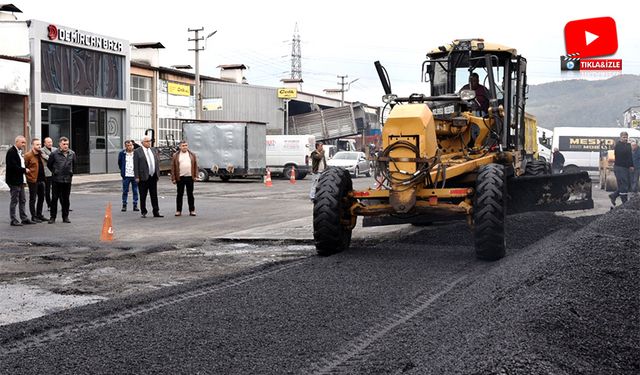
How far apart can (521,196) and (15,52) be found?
2820 cm

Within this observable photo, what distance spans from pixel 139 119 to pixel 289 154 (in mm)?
9914

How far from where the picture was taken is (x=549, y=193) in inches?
527

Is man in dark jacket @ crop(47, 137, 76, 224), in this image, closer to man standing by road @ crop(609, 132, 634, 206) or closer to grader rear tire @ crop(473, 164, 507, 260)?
grader rear tire @ crop(473, 164, 507, 260)

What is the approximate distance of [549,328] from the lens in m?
5.34

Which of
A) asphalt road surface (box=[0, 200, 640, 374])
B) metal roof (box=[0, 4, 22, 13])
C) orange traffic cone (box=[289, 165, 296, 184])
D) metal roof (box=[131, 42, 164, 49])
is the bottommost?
asphalt road surface (box=[0, 200, 640, 374])

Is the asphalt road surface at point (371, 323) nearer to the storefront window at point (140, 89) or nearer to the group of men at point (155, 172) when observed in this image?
the group of men at point (155, 172)

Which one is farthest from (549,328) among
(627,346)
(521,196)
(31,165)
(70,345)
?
(31,165)

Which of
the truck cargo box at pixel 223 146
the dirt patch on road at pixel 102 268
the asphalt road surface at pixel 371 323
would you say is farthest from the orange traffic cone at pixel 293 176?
the asphalt road surface at pixel 371 323

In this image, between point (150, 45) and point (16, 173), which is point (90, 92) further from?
point (16, 173)

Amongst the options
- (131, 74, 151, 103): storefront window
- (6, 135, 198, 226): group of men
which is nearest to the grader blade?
(6, 135, 198, 226): group of men

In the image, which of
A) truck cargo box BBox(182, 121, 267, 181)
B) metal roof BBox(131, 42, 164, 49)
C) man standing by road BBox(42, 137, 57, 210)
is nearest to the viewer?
man standing by road BBox(42, 137, 57, 210)

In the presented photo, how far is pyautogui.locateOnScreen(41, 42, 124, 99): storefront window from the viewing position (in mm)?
36000

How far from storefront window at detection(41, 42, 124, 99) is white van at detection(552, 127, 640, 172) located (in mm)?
22326

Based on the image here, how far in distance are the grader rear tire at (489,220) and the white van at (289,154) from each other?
2919cm
